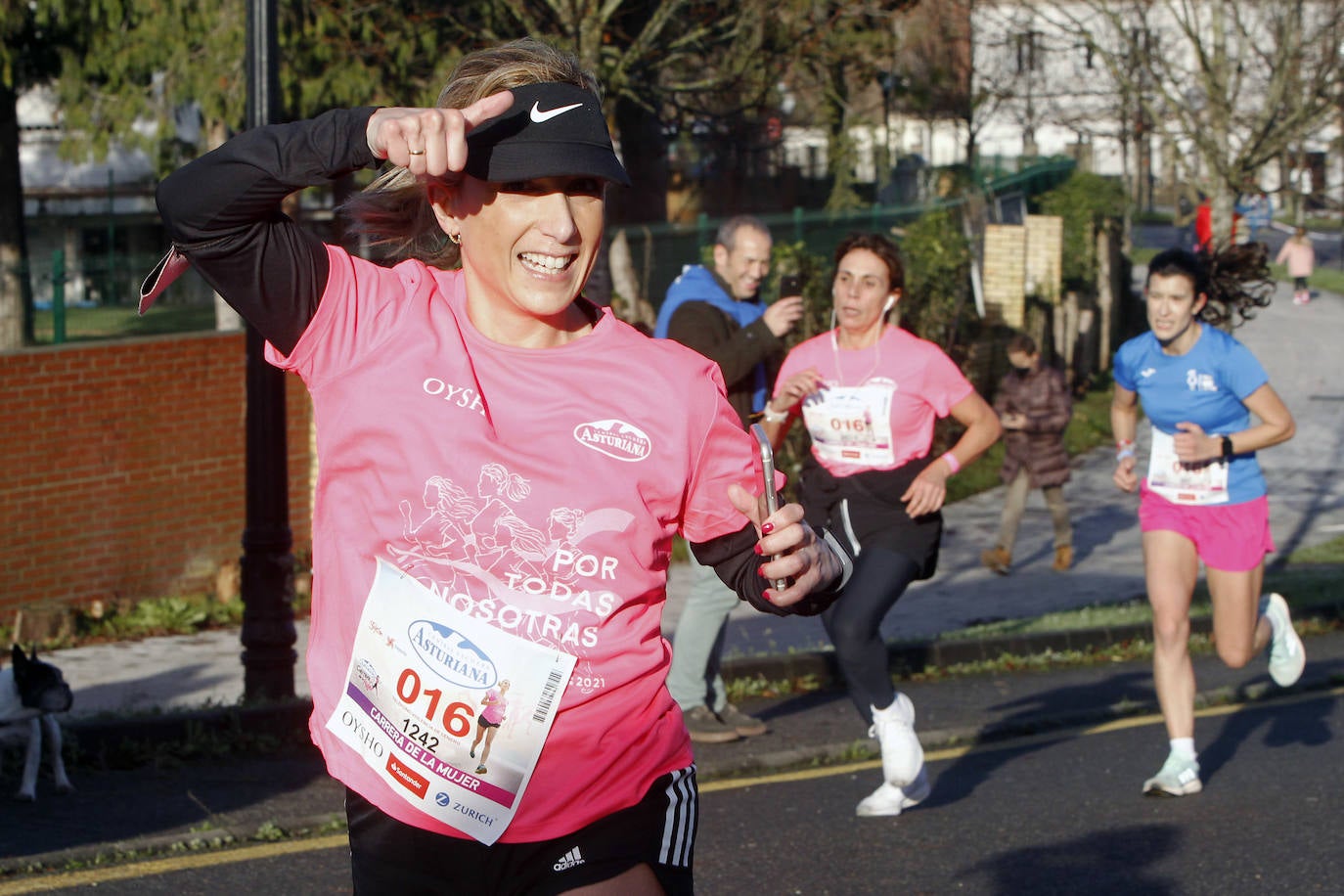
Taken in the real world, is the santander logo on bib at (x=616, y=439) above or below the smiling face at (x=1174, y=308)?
below

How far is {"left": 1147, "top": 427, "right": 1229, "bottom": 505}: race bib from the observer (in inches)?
274

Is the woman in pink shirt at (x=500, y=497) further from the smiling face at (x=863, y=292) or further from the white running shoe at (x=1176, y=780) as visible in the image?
the white running shoe at (x=1176, y=780)

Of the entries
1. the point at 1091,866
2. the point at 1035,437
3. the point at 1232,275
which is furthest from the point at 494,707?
the point at 1035,437

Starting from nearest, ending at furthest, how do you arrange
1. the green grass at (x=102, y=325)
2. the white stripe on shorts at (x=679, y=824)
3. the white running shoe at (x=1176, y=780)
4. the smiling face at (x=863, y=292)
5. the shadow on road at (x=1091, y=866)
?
the white stripe on shorts at (x=679, y=824) → the shadow on road at (x=1091, y=866) → the white running shoe at (x=1176, y=780) → the smiling face at (x=863, y=292) → the green grass at (x=102, y=325)

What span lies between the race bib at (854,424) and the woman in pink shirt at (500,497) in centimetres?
383

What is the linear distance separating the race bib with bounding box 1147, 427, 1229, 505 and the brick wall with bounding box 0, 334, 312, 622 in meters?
7.01

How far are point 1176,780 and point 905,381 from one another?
6.07 feet

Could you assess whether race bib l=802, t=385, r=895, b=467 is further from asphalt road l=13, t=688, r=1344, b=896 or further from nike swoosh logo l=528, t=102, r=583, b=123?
nike swoosh logo l=528, t=102, r=583, b=123

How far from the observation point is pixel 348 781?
2.88m

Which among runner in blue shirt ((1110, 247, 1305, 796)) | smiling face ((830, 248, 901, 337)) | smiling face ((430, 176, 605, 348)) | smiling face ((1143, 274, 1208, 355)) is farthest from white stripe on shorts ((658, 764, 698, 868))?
smiling face ((1143, 274, 1208, 355))

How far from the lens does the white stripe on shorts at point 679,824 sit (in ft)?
9.63

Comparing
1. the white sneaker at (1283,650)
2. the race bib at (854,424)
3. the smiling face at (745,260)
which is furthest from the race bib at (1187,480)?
the smiling face at (745,260)

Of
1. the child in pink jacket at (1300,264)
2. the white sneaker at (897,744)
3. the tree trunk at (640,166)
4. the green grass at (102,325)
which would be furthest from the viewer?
the child in pink jacket at (1300,264)

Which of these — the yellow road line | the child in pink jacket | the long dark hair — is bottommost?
the yellow road line
